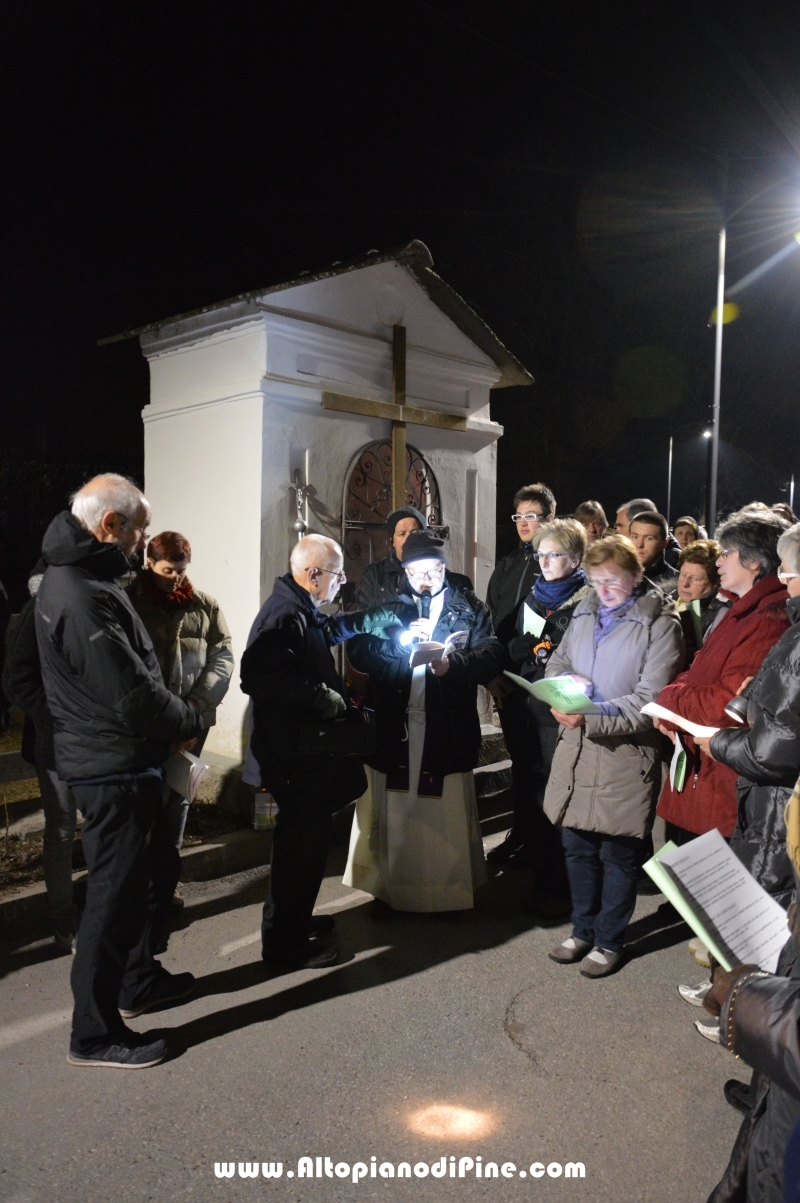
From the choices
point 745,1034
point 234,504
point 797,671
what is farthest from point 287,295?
point 745,1034

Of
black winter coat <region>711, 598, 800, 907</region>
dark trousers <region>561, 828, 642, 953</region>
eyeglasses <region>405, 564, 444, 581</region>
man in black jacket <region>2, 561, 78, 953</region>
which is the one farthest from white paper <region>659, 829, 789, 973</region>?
man in black jacket <region>2, 561, 78, 953</region>

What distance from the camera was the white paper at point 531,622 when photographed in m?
5.11

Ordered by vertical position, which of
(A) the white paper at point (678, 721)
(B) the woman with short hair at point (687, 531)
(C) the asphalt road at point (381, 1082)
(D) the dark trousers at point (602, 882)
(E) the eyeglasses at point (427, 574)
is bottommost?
(C) the asphalt road at point (381, 1082)

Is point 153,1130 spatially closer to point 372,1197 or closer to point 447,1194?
point 372,1197

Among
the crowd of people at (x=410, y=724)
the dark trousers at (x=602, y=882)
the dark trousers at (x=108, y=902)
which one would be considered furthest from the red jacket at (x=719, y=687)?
the dark trousers at (x=108, y=902)

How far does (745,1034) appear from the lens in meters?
1.60

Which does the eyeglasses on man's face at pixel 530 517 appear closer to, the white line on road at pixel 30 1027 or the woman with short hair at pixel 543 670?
the woman with short hair at pixel 543 670

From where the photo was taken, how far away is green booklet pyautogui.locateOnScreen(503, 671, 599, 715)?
3837 mm

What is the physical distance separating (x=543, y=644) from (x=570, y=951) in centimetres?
169

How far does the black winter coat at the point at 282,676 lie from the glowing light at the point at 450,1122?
1373 millimetres

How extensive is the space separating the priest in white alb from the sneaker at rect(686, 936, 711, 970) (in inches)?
43.5

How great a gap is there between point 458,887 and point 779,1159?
289cm

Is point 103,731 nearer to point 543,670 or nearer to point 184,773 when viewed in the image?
point 184,773

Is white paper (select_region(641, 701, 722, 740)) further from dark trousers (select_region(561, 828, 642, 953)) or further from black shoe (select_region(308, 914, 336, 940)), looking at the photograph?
black shoe (select_region(308, 914, 336, 940))
